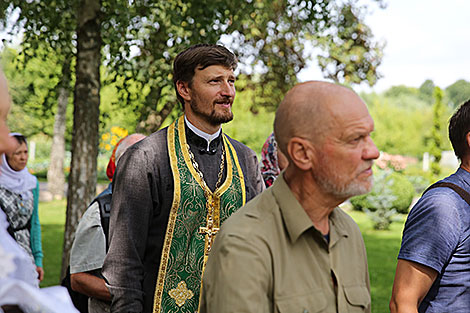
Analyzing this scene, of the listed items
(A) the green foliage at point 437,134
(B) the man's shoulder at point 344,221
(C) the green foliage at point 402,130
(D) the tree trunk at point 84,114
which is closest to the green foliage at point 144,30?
(D) the tree trunk at point 84,114

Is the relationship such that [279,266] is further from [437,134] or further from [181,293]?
[437,134]

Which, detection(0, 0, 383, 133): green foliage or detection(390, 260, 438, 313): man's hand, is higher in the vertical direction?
detection(0, 0, 383, 133): green foliage

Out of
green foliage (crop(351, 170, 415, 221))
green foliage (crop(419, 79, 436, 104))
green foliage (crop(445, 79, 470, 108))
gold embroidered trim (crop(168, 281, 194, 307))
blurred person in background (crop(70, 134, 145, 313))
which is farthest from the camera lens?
green foliage (crop(419, 79, 436, 104))

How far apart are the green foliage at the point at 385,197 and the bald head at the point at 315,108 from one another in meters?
13.6

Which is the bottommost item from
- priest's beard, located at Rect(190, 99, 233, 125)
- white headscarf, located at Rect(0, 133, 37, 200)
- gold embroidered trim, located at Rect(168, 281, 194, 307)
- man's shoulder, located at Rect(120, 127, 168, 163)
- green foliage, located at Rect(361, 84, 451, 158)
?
green foliage, located at Rect(361, 84, 451, 158)

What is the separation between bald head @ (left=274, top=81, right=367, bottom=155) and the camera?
2.01 metres

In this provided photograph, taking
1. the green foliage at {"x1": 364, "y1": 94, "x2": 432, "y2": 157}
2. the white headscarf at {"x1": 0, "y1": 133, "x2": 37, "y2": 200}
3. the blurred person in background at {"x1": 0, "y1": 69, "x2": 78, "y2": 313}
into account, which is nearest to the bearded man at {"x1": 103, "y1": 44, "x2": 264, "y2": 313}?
the blurred person in background at {"x1": 0, "y1": 69, "x2": 78, "y2": 313}

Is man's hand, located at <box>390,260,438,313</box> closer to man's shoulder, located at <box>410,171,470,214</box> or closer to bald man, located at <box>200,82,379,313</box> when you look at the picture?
man's shoulder, located at <box>410,171,470,214</box>

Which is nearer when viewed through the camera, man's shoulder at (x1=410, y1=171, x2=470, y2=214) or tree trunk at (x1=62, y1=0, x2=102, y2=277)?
man's shoulder at (x1=410, y1=171, x2=470, y2=214)

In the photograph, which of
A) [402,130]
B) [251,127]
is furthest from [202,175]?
[402,130]

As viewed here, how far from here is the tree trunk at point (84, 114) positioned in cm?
696

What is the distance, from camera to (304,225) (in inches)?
78.4

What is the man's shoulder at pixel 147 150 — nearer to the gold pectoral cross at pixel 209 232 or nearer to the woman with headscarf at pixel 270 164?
the gold pectoral cross at pixel 209 232

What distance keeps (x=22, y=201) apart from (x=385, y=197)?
13.5 metres
